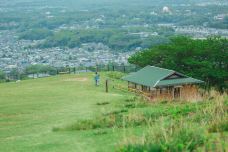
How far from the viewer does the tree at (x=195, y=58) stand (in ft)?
140

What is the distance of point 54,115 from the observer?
21.7 m

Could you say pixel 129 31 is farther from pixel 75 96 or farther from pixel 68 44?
pixel 75 96

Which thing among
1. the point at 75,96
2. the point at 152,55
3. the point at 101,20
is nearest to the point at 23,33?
the point at 101,20

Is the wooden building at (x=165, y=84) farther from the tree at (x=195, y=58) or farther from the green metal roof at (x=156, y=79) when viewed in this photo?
the tree at (x=195, y=58)

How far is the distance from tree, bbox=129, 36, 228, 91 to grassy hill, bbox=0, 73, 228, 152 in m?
13.3

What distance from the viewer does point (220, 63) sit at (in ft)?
149

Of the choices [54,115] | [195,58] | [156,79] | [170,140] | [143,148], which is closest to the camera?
[143,148]

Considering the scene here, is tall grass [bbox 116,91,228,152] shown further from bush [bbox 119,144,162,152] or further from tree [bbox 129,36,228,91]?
tree [bbox 129,36,228,91]

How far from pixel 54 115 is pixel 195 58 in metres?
25.6

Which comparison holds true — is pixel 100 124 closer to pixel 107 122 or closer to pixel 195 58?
pixel 107 122

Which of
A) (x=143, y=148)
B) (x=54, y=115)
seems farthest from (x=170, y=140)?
(x=54, y=115)

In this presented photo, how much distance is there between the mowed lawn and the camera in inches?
534

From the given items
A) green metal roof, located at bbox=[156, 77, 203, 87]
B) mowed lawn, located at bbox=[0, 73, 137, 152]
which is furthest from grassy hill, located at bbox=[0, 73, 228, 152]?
green metal roof, located at bbox=[156, 77, 203, 87]

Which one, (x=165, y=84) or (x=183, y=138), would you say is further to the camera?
(x=165, y=84)
